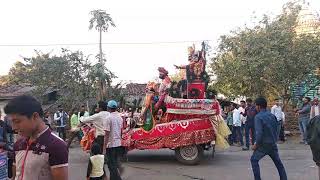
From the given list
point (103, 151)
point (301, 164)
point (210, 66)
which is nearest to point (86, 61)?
point (210, 66)

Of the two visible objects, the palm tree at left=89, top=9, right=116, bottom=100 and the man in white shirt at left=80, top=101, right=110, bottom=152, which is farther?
the palm tree at left=89, top=9, right=116, bottom=100

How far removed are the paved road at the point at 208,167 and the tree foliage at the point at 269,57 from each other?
21.3 ft

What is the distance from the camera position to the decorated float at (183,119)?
12.0 meters

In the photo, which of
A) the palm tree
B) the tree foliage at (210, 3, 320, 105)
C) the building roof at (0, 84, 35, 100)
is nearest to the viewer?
the tree foliage at (210, 3, 320, 105)

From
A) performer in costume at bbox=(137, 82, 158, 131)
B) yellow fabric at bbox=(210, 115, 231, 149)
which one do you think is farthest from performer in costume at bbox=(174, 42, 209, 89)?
yellow fabric at bbox=(210, 115, 231, 149)

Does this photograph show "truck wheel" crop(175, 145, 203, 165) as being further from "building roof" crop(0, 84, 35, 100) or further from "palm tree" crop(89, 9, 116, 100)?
"building roof" crop(0, 84, 35, 100)

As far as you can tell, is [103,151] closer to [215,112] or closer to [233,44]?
[215,112]

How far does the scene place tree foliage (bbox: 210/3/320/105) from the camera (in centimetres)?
2075

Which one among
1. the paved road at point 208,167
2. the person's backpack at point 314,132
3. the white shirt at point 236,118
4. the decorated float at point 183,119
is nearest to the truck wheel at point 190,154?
the decorated float at point 183,119

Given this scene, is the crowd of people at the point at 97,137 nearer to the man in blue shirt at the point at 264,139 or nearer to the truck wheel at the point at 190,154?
the man in blue shirt at the point at 264,139

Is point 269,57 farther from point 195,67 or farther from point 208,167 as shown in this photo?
point 208,167

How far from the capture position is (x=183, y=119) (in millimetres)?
12242

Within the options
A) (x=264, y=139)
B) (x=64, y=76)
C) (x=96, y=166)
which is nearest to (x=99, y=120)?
(x=96, y=166)

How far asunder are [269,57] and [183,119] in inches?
379
